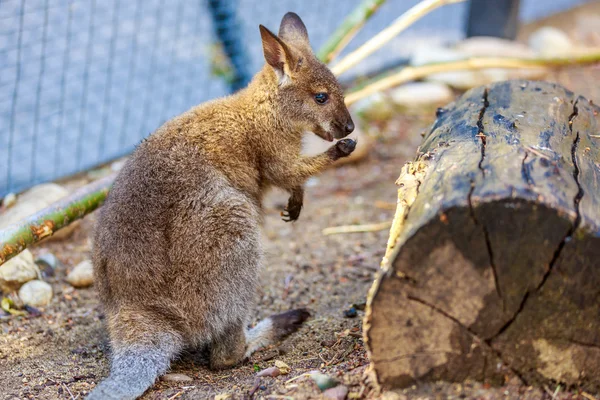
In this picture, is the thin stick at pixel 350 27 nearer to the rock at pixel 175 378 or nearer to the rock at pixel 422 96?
the rock at pixel 422 96

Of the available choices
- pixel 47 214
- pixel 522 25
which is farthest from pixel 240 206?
pixel 522 25

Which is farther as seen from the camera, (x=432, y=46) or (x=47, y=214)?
(x=432, y=46)

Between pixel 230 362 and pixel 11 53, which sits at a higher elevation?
pixel 11 53

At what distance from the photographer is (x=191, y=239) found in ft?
11.6

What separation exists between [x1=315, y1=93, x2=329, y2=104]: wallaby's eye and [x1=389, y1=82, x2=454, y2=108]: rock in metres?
4.41

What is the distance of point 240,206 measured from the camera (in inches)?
146

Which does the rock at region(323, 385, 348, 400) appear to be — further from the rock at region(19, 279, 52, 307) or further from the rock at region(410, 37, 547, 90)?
the rock at region(410, 37, 547, 90)

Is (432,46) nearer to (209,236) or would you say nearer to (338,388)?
(209,236)

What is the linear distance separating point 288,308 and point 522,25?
7914mm

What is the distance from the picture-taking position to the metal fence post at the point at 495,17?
9.25 m

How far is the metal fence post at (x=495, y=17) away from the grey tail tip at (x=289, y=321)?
6574mm

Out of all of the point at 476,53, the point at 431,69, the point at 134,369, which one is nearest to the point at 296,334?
the point at 134,369

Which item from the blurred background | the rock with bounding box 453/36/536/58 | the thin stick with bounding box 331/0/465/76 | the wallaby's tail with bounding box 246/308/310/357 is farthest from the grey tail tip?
the rock with bounding box 453/36/536/58

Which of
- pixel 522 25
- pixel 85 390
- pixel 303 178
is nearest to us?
pixel 85 390
